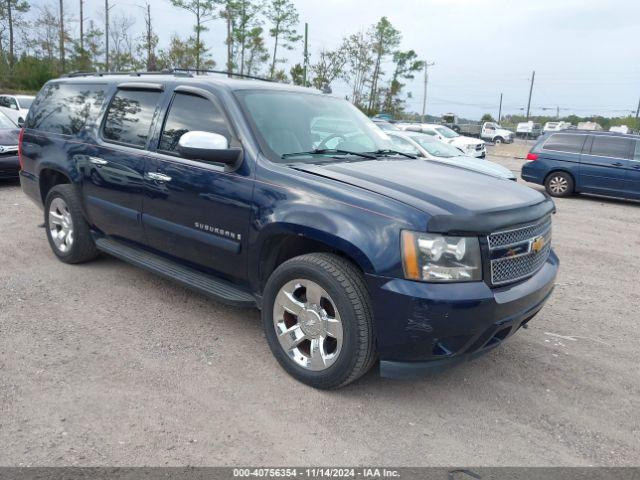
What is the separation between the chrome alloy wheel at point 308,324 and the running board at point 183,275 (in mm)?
372

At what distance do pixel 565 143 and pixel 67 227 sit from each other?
1170 centimetres

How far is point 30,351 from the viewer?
3521mm

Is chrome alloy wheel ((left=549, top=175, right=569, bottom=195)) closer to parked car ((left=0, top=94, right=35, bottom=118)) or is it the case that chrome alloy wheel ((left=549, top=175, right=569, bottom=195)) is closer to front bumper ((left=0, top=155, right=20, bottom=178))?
front bumper ((left=0, top=155, right=20, bottom=178))

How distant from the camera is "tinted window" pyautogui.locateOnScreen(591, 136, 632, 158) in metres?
11.8

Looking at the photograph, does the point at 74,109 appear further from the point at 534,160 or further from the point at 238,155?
the point at 534,160

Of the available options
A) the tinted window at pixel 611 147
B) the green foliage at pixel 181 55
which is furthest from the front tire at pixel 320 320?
the green foliage at pixel 181 55

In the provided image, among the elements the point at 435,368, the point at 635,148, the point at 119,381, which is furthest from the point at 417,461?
the point at 635,148

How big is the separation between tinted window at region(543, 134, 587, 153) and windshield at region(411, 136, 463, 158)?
2.83m

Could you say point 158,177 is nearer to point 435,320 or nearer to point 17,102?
point 435,320

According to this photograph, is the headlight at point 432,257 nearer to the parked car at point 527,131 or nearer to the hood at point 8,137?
the hood at point 8,137

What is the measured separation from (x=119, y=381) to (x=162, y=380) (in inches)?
10.2

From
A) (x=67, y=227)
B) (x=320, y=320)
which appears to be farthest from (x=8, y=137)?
(x=320, y=320)

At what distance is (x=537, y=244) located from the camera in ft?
10.7

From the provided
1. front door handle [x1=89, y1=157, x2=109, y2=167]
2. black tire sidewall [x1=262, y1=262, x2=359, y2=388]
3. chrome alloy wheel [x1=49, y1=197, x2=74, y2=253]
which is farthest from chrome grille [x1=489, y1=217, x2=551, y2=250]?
chrome alloy wheel [x1=49, y1=197, x2=74, y2=253]
